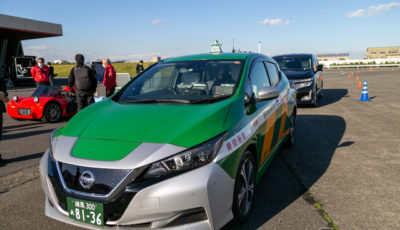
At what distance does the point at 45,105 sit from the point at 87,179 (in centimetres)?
742

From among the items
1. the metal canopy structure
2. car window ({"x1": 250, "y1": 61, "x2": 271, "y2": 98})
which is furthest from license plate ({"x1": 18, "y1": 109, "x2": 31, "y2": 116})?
the metal canopy structure

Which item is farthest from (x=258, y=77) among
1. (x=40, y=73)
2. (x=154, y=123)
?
(x=40, y=73)

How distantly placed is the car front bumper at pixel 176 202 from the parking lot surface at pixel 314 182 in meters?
0.68

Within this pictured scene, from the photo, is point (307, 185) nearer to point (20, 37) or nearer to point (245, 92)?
point (245, 92)

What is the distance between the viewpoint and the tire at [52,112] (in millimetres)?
8810

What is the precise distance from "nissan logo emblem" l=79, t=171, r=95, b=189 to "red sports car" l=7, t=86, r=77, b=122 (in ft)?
24.1

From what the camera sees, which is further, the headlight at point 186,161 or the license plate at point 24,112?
the license plate at point 24,112

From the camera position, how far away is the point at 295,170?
448cm

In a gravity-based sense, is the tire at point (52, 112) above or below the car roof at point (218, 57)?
below

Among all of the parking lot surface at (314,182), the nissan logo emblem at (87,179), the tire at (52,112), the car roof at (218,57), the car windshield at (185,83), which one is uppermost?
the car roof at (218,57)

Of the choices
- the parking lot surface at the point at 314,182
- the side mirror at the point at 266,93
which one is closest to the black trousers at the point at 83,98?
the parking lot surface at the point at 314,182

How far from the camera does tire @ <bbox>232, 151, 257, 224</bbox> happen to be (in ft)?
8.91

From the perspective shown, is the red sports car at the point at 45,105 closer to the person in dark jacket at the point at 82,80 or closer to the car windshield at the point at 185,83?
the person in dark jacket at the point at 82,80

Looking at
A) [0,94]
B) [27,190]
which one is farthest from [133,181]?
[0,94]
